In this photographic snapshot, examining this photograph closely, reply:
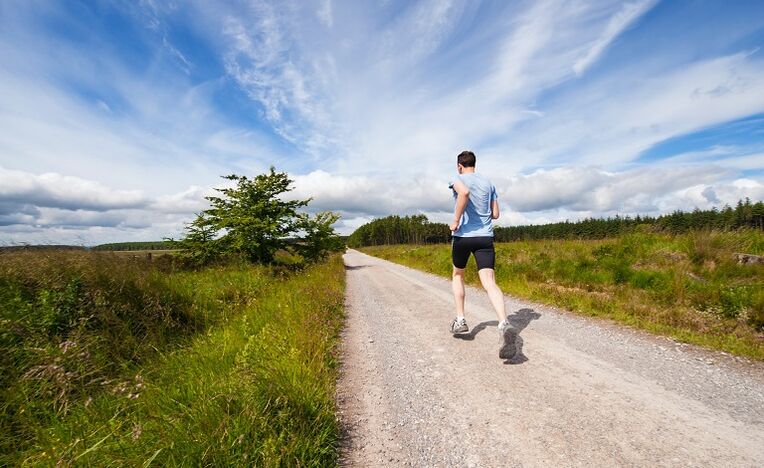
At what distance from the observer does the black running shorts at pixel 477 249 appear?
4.24 m

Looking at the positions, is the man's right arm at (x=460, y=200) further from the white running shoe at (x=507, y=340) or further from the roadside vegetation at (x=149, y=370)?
the roadside vegetation at (x=149, y=370)

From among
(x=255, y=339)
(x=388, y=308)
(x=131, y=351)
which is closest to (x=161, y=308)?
(x=131, y=351)

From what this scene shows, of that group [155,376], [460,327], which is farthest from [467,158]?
[155,376]

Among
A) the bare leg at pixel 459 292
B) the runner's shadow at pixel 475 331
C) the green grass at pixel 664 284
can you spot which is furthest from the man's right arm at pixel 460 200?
the green grass at pixel 664 284

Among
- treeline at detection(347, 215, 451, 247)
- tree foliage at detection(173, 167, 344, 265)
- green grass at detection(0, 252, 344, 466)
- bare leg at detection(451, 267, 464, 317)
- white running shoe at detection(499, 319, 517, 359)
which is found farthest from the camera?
treeline at detection(347, 215, 451, 247)

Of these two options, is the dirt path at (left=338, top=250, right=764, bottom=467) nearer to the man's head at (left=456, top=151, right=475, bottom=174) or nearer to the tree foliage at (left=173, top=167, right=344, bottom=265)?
the man's head at (left=456, top=151, right=475, bottom=174)

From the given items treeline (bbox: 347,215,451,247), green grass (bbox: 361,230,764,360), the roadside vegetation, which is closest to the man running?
the roadside vegetation

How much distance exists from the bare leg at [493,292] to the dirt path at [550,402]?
0.57 meters

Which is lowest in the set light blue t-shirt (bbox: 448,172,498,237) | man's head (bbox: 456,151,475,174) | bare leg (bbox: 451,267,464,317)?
bare leg (bbox: 451,267,464,317)

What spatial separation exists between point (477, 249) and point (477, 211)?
1.68 ft

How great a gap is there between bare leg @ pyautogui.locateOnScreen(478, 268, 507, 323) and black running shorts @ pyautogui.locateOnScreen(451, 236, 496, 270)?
0.32ft

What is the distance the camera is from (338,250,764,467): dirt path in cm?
218

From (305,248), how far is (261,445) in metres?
15.8

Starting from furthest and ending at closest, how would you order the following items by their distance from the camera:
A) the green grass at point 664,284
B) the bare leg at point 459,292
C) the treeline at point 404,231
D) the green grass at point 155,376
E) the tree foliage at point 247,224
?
1. the treeline at point 404,231
2. the tree foliage at point 247,224
3. the bare leg at point 459,292
4. the green grass at point 664,284
5. the green grass at point 155,376
